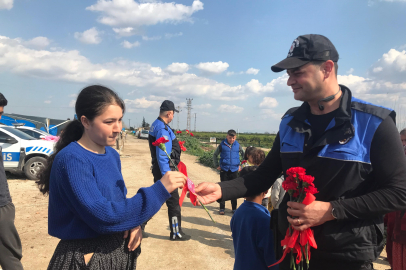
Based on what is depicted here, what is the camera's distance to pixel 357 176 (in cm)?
148

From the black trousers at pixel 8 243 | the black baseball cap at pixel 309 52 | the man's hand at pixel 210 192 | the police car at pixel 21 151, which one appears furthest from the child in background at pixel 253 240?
the police car at pixel 21 151

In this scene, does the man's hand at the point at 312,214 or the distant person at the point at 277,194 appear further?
the distant person at the point at 277,194

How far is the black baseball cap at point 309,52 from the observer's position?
64.8 inches

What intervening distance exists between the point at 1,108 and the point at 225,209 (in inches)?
218

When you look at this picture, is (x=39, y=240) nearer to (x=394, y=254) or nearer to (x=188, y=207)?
(x=188, y=207)

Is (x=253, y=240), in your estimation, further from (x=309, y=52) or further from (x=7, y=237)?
(x=7, y=237)

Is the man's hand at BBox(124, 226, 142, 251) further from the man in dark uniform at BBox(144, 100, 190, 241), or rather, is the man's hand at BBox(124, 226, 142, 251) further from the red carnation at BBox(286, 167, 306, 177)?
the man in dark uniform at BBox(144, 100, 190, 241)

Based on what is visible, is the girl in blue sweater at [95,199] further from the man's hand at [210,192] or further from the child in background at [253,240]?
the child in background at [253,240]

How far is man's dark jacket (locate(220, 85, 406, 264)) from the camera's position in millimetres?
1413

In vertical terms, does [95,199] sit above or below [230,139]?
below

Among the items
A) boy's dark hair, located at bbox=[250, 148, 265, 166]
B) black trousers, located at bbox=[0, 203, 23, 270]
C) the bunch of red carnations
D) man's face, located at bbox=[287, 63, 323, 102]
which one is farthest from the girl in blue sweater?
boy's dark hair, located at bbox=[250, 148, 265, 166]

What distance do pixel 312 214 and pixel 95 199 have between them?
1.20 metres

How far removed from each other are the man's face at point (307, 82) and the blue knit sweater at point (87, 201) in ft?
3.48

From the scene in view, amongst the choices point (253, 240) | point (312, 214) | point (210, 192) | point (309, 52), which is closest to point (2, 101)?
point (210, 192)
